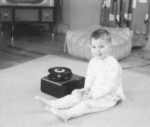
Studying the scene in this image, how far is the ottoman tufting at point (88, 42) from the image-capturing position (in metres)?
3.01

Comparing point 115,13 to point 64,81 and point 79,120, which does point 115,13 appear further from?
point 79,120

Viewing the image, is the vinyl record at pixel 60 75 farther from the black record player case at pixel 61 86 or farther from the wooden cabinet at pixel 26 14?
the wooden cabinet at pixel 26 14

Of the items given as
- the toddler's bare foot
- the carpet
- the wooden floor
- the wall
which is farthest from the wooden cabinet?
the toddler's bare foot

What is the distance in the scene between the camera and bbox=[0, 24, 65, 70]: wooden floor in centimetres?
319

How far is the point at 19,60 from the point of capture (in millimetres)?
3123

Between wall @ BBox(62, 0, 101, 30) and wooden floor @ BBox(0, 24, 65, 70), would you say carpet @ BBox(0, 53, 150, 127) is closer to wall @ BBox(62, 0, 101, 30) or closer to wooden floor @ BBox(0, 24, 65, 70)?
wooden floor @ BBox(0, 24, 65, 70)

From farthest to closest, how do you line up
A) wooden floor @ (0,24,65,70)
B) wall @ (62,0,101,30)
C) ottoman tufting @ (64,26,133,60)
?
1. wall @ (62,0,101,30)
2. wooden floor @ (0,24,65,70)
3. ottoman tufting @ (64,26,133,60)

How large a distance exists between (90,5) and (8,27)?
120 centimetres

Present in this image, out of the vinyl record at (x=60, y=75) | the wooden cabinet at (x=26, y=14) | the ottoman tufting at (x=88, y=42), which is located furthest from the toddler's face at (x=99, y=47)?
the wooden cabinet at (x=26, y=14)

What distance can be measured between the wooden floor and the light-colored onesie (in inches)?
41.5

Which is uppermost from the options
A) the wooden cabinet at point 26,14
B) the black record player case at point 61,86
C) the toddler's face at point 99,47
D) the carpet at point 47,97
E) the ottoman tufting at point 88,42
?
the wooden cabinet at point 26,14

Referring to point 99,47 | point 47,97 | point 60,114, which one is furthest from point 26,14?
point 60,114

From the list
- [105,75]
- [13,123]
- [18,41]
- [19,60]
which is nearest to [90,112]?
[105,75]

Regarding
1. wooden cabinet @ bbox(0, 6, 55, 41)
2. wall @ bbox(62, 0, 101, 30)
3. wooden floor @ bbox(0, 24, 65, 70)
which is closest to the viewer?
wooden floor @ bbox(0, 24, 65, 70)
